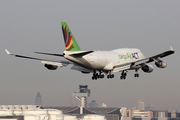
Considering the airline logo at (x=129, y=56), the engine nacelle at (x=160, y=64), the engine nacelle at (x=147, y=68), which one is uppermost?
the airline logo at (x=129, y=56)

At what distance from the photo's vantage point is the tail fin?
58338 millimetres

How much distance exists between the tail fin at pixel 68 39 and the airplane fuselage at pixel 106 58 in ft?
4.02

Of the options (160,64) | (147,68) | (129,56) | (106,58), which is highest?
(129,56)

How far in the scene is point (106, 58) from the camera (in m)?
64.4

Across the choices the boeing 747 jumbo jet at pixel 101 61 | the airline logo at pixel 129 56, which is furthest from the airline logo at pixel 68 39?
the airline logo at pixel 129 56

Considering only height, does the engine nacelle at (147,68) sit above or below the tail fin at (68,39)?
below

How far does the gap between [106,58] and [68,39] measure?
9.09 metres

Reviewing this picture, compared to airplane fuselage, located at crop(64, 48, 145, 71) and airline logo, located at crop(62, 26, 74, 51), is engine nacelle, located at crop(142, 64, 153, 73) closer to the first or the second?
airplane fuselage, located at crop(64, 48, 145, 71)

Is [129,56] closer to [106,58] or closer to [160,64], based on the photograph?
[160,64]

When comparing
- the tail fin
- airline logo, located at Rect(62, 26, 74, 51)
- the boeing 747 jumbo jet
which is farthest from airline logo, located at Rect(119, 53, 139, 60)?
airline logo, located at Rect(62, 26, 74, 51)

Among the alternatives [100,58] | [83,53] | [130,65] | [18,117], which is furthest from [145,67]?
[18,117]

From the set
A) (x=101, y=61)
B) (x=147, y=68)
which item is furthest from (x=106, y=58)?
(x=147, y=68)

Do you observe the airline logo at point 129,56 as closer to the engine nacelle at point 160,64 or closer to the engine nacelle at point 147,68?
the engine nacelle at point 147,68

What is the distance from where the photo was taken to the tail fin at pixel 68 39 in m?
58.3
